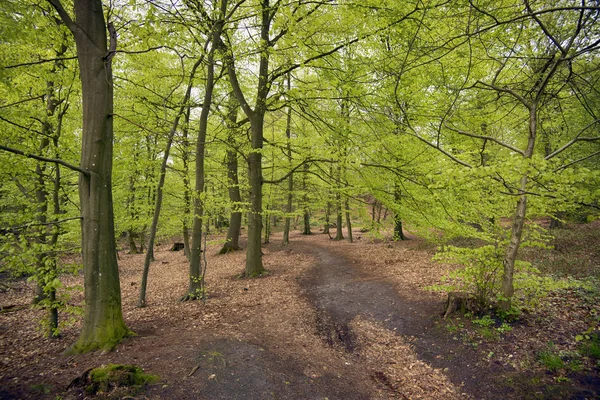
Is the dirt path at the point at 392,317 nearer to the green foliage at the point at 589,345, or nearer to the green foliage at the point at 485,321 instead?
the green foliage at the point at 485,321

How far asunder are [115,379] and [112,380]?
0.03 meters

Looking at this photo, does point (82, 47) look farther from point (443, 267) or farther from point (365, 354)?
point (443, 267)

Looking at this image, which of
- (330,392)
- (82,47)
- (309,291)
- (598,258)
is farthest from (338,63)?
(598,258)

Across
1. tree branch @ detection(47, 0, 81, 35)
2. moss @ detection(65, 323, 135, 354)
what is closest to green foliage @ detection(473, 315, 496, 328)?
moss @ detection(65, 323, 135, 354)

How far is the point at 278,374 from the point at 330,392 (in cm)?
81

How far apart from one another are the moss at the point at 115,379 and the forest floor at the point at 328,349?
0.13 metres

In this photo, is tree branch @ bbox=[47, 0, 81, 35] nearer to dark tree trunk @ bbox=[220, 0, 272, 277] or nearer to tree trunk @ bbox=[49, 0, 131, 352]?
tree trunk @ bbox=[49, 0, 131, 352]

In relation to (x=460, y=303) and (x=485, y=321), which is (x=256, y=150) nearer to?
(x=460, y=303)

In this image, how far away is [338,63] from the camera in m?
7.76

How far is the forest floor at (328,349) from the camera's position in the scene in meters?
3.94

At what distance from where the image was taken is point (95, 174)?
4414 millimetres

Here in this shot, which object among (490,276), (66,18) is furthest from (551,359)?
(66,18)

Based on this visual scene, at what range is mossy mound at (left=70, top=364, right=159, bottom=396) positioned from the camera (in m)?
3.38

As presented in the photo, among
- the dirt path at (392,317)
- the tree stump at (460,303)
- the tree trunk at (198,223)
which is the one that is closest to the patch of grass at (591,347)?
the dirt path at (392,317)
